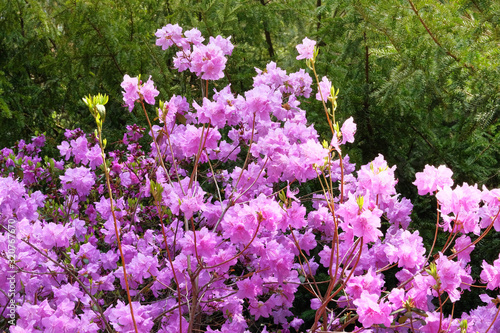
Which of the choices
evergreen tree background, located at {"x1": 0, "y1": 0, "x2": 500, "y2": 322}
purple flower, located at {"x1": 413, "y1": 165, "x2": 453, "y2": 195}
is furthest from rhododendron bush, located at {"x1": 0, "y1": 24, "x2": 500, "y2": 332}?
evergreen tree background, located at {"x1": 0, "y1": 0, "x2": 500, "y2": 322}

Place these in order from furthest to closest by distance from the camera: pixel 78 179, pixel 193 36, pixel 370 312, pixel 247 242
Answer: pixel 78 179, pixel 193 36, pixel 247 242, pixel 370 312

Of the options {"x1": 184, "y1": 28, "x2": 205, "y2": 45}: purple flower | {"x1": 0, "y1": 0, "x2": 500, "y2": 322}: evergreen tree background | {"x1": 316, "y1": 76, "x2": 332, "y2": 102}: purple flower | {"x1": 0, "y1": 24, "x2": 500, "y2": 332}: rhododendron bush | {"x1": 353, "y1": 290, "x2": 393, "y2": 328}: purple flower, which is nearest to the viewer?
{"x1": 353, "y1": 290, "x2": 393, "y2": 328}: purple flower

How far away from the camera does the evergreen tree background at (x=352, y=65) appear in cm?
264

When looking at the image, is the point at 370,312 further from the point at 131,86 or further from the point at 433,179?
the point at 131,86

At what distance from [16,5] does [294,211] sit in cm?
389

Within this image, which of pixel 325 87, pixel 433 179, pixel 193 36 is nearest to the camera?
pixel 433 179

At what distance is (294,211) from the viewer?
1807 mm

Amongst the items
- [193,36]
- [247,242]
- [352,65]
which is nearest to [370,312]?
[247,242]

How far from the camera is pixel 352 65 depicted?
11.0 ft

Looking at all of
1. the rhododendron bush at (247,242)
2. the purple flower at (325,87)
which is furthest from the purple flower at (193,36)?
the purple flower at (325,87)

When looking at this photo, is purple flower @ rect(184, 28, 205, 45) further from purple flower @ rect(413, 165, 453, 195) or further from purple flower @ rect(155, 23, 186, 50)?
purple flower @ rect(413, 165, 453, 195)

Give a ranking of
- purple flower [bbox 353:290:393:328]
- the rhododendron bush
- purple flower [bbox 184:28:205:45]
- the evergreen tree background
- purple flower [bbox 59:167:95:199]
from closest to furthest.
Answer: purple flower [bbox 353:290:393:328] < the rhododendron bush < purple flower [bbox 184:28:205:45] < purple flower [bbox 59:167:95:199] < the evergreen tree background

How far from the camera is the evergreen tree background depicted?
2.64 metres

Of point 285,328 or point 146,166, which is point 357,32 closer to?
point 146,166
